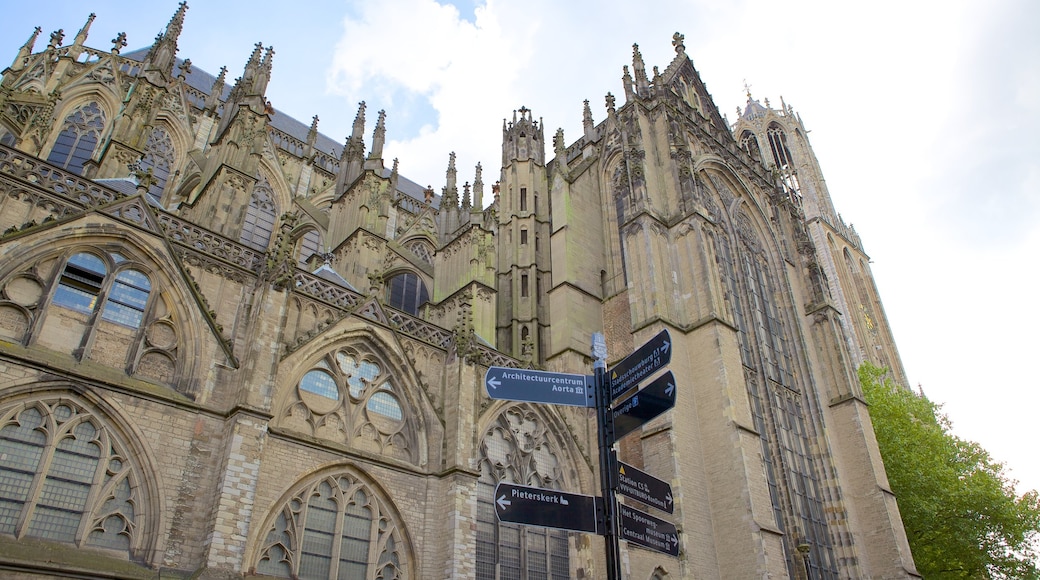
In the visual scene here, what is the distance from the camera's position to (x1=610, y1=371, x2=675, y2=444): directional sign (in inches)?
226

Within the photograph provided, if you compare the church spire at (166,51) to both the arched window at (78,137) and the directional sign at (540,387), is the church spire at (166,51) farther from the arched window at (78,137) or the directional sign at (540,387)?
the directional sign at (540,387)

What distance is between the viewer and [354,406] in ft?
39.3

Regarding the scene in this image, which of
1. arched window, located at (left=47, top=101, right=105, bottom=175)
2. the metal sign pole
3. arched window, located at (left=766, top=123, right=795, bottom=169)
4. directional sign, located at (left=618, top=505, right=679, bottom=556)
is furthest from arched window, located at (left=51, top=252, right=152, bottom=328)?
arched window, located at (left=766, top=123, right=795, bottom=169)

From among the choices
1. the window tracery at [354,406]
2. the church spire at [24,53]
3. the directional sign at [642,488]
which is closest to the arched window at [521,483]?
the window tracery at [354,406]

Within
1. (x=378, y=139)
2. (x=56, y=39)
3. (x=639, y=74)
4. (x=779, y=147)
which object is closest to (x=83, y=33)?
(x=56, y=39)

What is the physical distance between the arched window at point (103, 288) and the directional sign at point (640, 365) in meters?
7.60

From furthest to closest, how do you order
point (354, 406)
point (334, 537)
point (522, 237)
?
point (522, 237), point (354, 406), point (334, 537)

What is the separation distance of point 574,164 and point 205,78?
18540mm

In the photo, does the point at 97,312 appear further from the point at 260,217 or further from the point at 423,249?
the point at 423,249

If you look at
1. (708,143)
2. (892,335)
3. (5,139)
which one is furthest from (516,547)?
(892,335)

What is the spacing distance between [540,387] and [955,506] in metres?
19.6

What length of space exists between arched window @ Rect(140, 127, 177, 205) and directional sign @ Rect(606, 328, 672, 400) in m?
17.9

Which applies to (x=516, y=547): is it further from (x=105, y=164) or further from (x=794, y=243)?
(x=794, y=243)

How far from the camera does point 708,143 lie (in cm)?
2428
